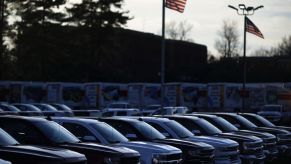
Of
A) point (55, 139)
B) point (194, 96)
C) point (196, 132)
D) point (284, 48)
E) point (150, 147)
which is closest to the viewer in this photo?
point (55, 139)

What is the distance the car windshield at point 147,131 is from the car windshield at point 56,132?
2951 millimetres

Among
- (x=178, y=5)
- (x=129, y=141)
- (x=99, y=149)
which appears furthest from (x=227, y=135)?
(x=178, y=5)

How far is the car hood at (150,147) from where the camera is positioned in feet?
47.5

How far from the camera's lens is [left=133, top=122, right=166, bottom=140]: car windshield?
636 inches

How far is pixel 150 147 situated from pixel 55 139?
2.54 m

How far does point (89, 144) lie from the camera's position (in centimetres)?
1320

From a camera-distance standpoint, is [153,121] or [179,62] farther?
[179,62]

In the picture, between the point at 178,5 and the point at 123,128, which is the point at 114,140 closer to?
the point at 123,128

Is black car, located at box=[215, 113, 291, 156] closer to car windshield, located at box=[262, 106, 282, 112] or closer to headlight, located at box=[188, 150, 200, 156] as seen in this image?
headlight, located at box=[188, 150, 200, 156]

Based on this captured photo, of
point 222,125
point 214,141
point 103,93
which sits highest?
point 103,93

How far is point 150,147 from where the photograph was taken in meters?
14.6

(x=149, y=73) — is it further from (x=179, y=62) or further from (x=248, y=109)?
(x=248, y=109)

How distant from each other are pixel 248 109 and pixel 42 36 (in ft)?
81.1

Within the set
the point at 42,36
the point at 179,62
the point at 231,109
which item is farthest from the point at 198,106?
the point at 179,62
